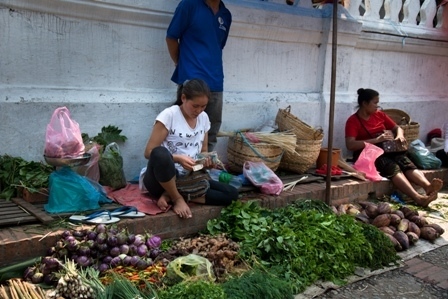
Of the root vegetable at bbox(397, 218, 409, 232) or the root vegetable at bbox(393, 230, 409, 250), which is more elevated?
the root vegetable at bbox(397, 218, 409, 232)

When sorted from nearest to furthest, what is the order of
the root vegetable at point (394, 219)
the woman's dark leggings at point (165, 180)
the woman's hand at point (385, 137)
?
the woman's dark leggings at point (165, 180)
the root vegetable at point (394, 219)
the woman's hand at point (385, 137)

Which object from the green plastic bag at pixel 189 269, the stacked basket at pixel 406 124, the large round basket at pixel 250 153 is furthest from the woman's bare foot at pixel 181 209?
the stacked basket at pixel 406 124

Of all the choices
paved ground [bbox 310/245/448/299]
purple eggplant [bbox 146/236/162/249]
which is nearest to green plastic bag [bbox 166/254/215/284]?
purple eggplant [bbox 146/236/162/249]

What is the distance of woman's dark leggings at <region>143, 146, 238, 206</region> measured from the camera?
3.93 meters

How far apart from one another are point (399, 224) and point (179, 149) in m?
2.44

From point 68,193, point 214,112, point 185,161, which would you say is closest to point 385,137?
point 214,112

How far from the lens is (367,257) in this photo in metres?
4.19

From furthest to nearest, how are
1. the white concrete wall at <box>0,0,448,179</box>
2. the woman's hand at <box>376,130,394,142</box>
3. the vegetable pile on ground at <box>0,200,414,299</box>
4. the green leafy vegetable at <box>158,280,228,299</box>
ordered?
the woman's hand at <box>376,130,394,142</box> < the white concrete wall at <box>0,0,448,179</box> < the vegetable pile on ground at <box>0,200,414,299</box> < the green leafy vegetable at <box>158,280,228,299</box>

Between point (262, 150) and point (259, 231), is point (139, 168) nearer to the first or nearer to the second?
point (262, 150)

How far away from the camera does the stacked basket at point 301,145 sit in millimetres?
5793

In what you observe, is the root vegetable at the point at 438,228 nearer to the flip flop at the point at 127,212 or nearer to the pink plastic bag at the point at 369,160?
the pink plastic bag at the point at 369,160

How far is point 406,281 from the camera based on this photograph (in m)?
4.07

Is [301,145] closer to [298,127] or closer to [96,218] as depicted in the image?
[298,127]

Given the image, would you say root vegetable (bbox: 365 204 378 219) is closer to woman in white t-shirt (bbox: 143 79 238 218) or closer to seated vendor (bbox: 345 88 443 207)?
seated vendor (bbox: 345 88 443 207)
